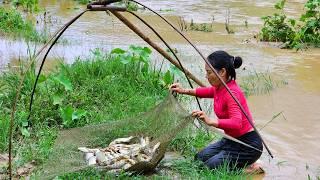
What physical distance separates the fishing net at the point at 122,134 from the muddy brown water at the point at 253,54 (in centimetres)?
85

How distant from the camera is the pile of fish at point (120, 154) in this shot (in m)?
3.68

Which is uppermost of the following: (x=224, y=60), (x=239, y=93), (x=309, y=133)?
(x=224, y=60)

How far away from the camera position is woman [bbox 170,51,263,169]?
3838 millimetres

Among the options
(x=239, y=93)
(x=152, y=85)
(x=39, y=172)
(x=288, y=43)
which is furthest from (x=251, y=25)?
(x=39, y=172)

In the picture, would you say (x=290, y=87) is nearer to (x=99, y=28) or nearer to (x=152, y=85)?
(x=152, y=85)

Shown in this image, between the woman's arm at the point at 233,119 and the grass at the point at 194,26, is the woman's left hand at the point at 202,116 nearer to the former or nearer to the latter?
the woman's arm at the point at 233,119

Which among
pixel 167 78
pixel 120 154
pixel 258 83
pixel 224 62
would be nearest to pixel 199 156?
pixel 120 154

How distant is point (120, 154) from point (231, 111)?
84 centimetres

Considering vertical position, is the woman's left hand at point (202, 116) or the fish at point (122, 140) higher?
the woman's left hand at point (202, 116)

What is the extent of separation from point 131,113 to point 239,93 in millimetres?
1334

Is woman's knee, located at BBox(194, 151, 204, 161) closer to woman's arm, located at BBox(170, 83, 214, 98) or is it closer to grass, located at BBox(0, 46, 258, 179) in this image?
grass, located at BBox(0, 46, 258, 179)

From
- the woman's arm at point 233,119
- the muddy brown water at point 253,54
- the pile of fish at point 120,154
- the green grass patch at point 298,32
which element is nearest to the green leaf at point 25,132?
the pile of fish at point 120,154

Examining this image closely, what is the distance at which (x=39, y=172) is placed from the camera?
371 cm

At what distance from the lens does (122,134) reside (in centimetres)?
428
